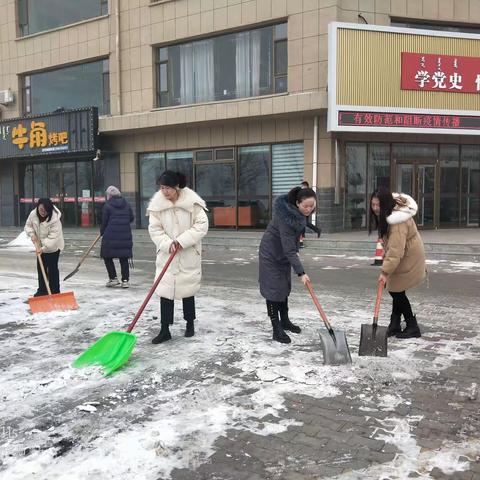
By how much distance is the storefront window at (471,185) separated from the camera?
55.9ft

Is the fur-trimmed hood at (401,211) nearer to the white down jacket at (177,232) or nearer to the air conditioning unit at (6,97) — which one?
the white down jacket at (177,232)

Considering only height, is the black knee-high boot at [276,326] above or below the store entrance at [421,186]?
below

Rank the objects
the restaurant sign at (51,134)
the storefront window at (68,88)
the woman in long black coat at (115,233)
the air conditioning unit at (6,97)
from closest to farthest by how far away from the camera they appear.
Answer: the woman in long black coat at (115,233) → the restaurant sign at (51,134) → the storefront window at (68,88) → the air conditioning unit at (6,97)

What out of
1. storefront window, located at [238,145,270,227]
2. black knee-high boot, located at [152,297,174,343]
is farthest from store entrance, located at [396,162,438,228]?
black knee-high boot, located at [152,297,174,343]

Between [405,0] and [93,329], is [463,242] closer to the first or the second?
[405,0]

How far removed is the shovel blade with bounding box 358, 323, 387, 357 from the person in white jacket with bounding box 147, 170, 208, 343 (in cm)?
168

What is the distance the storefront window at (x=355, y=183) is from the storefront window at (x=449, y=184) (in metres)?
2.68

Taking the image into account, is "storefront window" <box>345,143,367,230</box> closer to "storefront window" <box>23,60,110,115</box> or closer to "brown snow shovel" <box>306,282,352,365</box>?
"storefront window" <box>23,60,110,115</box>

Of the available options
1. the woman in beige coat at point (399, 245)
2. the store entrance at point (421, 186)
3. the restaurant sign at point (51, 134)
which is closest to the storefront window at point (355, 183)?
the store entrance at point (421, 186)

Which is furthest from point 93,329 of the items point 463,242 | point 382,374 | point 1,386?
point 463,242

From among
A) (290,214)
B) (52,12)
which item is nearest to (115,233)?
(290,214)

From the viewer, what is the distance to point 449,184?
17.0 metres

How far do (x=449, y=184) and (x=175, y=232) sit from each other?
14.2 m

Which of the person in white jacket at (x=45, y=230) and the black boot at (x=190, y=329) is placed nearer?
the black boot at (x=190, y=329)
